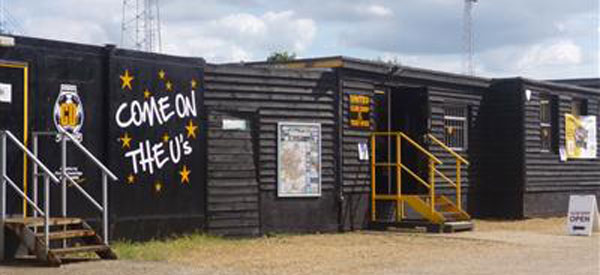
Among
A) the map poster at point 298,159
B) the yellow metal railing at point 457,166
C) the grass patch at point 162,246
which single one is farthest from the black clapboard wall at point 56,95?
the yellow metal railing at point 457,166

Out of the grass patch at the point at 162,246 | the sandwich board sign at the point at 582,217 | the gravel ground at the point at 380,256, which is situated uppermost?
the sandwich board sign at the point at 582,217

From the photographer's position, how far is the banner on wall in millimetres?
26156

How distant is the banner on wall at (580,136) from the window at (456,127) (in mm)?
3808

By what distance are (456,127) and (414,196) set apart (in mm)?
3918

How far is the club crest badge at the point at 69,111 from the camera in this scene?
14.8m

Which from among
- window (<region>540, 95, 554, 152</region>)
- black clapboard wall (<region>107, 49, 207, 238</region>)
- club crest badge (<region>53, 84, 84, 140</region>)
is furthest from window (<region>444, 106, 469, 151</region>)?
club crest badge (<region>53, 84, 84, 140</region>)

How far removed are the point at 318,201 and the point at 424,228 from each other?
237cm

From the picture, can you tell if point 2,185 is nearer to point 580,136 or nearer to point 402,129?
point 402,129

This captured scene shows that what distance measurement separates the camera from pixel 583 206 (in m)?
19.5

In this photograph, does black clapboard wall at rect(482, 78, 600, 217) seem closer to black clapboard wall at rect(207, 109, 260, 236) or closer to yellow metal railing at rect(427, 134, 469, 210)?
yellow metal railing at rect(427, 134, 469, 210)

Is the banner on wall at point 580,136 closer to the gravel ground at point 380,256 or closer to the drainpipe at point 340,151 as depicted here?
the gravel ground at point 380,256

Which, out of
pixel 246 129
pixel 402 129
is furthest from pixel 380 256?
pixel 402 129

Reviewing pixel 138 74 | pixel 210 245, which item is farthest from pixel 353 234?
pixel 138 74

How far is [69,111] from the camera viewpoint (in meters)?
14.9
